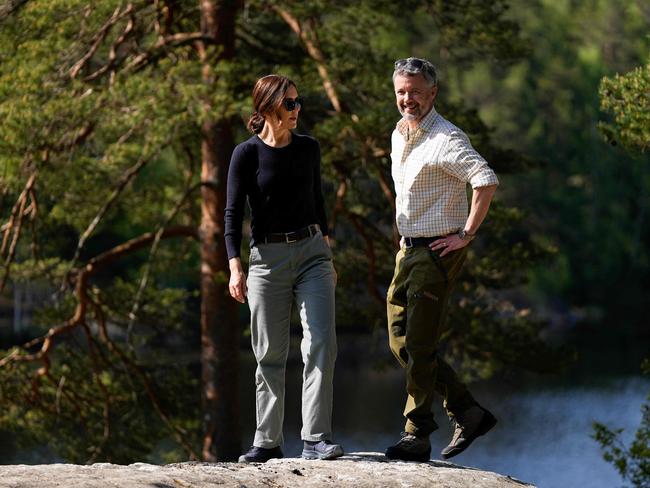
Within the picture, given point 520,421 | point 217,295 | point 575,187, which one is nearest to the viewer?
point 217,295

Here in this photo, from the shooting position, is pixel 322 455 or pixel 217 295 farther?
pixel 217 295

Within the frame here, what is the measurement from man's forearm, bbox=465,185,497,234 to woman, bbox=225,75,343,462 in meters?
0.61

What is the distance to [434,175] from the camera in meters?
5.11

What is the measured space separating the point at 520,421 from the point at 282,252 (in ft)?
58.2

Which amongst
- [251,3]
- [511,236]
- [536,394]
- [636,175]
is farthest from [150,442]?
[636,175]

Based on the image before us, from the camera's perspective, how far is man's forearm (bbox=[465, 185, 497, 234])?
5035mm

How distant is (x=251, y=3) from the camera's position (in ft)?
38.9

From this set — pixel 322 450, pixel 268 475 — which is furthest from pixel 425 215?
pixel 268 475

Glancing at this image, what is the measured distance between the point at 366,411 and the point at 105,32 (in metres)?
13.1

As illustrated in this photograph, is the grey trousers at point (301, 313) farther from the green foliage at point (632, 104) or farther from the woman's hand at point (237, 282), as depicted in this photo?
the green foliage at point (632, 104)

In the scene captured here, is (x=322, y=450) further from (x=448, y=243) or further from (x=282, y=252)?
(x=448, y=243)

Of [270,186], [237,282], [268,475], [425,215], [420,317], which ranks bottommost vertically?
[268,475]

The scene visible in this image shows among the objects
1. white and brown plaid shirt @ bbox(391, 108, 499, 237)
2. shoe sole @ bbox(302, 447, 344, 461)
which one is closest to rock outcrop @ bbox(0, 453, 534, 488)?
shoe sole @ bbox(302, 447, 344, 461)

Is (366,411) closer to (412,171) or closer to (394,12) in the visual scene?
(394,12)
